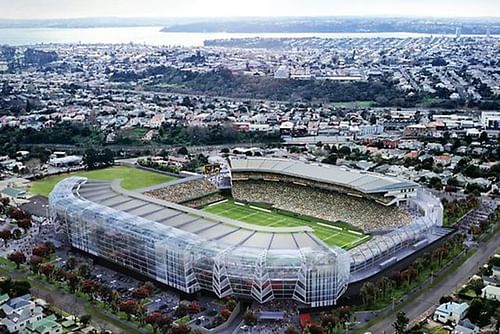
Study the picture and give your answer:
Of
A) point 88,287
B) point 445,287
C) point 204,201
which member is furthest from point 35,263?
point 445,287

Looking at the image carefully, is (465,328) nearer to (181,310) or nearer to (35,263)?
(181,310)

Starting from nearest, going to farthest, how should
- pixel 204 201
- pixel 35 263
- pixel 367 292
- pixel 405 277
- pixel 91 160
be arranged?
pixel 367 292, pixel 405 277, pixel 35 263, pixel 204 201, pixel 91 160

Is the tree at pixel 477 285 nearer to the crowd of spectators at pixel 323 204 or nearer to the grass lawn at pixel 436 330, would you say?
the grass lawn at pixel 436 330

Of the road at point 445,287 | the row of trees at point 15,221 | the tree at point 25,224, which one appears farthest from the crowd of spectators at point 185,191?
the road at point 445,287

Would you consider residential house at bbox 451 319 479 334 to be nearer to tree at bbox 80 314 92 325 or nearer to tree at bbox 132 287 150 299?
tree at bbox 132 287 150 299

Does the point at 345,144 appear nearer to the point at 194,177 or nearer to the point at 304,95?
the point at 194,177

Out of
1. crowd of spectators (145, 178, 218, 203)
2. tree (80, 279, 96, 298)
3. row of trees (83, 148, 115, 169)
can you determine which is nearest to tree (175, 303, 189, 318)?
tree (80, 279, 96, 298)

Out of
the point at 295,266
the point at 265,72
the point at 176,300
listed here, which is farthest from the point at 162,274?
the point at 265,72
